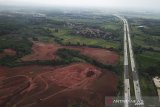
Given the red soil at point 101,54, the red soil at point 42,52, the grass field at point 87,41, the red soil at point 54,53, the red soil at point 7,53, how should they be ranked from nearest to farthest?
the red soil at point 42,52
the red soil at point 7,53
the red soil at point 54,53
the red soil at point 101,54
the grass field at point 87,41

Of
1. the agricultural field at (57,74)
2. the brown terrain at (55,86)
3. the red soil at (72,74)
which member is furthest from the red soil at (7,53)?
the red soil at (72,74)

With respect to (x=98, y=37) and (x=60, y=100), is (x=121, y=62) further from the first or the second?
(x=98, y=37)

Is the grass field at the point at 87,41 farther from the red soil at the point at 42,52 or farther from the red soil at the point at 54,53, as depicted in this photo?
the red soil at the point at 42,52

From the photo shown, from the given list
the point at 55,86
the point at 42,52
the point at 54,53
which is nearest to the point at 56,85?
the point at 55,86

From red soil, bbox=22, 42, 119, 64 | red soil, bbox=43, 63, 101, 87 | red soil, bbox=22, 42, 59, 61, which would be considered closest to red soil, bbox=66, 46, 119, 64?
red soil, bbox=22, 42, 119, 64

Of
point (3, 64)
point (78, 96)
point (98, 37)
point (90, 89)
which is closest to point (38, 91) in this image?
point (78, 96)

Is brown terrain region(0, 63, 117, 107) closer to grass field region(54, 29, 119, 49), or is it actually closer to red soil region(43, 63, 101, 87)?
red soil region(43, 63, 101, 87)

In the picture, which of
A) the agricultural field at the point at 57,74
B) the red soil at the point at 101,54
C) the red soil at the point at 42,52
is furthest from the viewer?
the red soil at the point at 101,54
